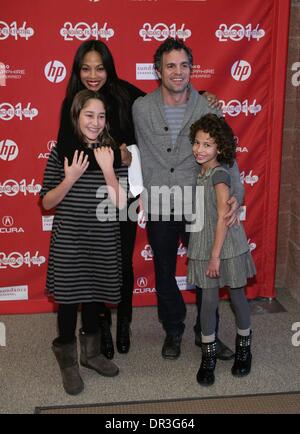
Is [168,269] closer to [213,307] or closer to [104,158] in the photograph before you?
[213,307]

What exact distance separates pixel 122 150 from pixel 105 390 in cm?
118

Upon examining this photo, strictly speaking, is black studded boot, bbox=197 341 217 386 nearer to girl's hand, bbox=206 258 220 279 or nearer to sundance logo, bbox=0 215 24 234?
girl's hand, bbox=206 258 220 279

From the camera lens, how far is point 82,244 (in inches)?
98.2

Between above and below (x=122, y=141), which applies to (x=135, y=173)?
below

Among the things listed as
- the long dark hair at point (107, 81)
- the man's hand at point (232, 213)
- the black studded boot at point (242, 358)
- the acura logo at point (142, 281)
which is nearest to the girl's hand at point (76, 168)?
the long dark hair at point (107, 81)

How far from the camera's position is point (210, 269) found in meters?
2.55

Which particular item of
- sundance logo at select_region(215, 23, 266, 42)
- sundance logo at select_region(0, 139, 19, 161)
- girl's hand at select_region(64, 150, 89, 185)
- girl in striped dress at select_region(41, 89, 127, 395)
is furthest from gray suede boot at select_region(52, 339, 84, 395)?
sundance logo at select_region(215, 23, 266, 42)

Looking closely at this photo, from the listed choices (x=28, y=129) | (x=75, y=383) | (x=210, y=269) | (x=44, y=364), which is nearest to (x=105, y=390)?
(x=75, y=383)

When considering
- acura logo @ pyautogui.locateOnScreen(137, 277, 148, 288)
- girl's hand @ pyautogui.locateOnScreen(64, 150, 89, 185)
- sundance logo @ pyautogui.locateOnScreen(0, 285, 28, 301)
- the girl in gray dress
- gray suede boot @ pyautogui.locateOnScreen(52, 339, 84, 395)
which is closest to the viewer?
girl's hand @ pyautogui.locateOnScreen(64, 150, 89, 185)

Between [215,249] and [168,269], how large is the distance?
443 mm

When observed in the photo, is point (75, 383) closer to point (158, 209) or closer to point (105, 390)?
point (105, 390)

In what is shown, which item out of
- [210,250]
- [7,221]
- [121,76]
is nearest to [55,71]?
[121,76]

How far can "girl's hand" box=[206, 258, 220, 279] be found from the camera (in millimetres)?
2533

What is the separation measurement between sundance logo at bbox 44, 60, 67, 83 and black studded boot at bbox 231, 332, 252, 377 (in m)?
1.84
